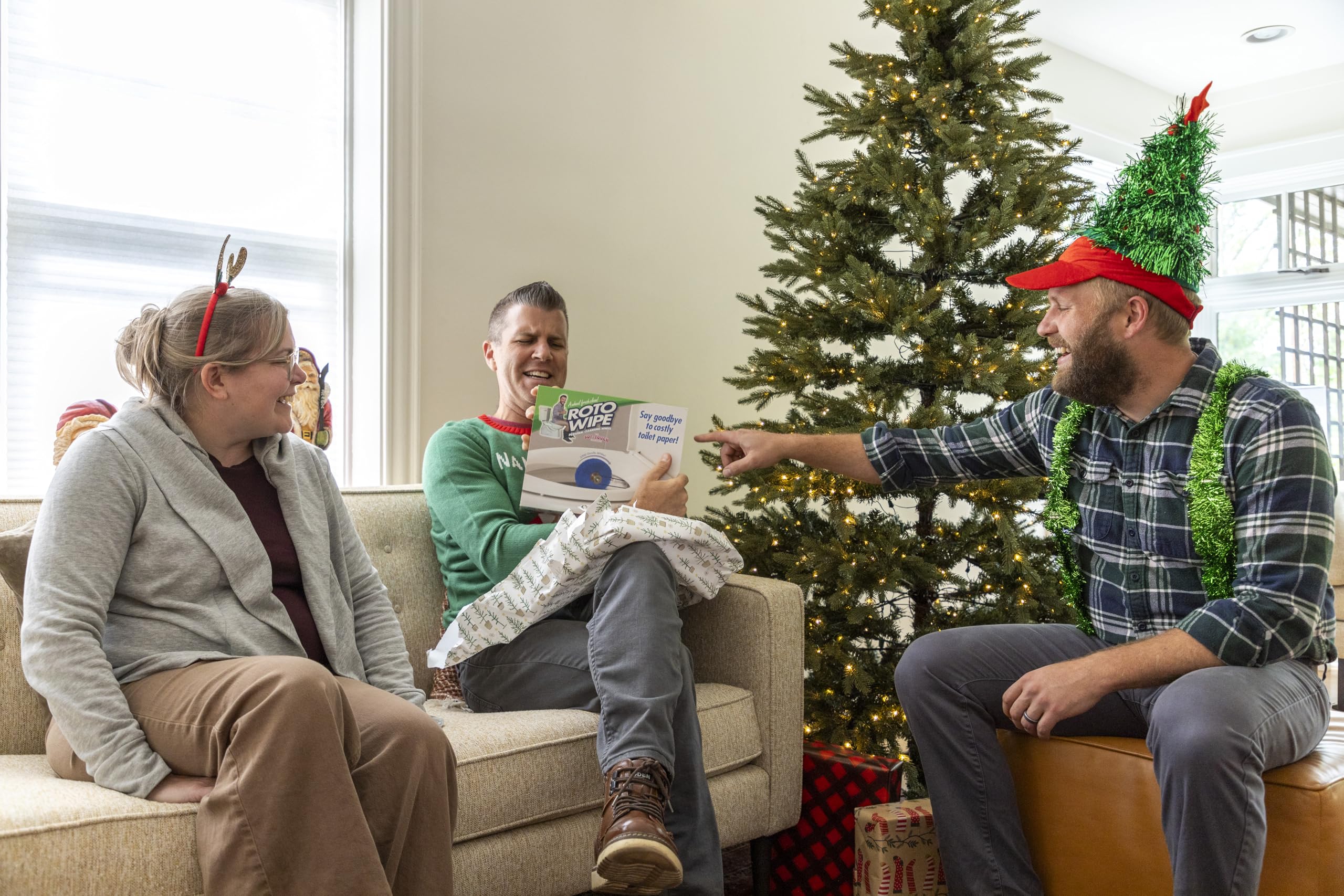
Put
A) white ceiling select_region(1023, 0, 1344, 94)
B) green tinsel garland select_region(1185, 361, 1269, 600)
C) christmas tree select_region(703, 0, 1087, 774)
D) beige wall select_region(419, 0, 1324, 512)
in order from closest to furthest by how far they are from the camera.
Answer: green tinsel garland select_region(1185, 361, 1269, 600) < christmas tree select_region(703, 0, 1087, 774) < beige wall select_region(419, 0, 1324, 512) < white ceiling select_region(1023, 0, 1344, 94)

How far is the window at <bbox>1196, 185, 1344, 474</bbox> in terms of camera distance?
217 inches

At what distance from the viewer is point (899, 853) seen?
1.82 metres

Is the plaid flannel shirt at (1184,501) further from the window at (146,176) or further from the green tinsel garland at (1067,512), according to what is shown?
the window at (146,176)

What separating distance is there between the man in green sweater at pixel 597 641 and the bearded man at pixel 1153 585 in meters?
0.45

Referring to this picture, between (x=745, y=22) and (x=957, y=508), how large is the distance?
2.10 metres

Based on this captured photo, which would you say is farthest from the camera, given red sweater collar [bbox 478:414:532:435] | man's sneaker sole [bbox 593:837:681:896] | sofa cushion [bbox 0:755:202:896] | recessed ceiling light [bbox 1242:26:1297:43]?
recessed ceiling light [bbox 1242:26:1297:43]

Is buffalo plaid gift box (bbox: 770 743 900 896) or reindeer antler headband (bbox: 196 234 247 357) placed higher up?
reindeer antler headband (bbox: 196 234 247 357)

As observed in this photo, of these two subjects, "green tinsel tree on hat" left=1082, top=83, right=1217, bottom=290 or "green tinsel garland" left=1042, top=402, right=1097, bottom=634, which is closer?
"green tinsel tree on hat" left=1082, top=83, right=1217, bottom=290

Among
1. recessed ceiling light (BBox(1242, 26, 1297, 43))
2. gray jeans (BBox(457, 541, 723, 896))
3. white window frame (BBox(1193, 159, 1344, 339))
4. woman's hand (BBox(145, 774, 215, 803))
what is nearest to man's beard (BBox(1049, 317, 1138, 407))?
gray jeans (BBox(457, 541, 723, 896))

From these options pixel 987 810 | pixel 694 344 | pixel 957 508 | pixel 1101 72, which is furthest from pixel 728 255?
pixel 1101 72

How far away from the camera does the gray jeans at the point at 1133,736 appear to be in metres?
1.41

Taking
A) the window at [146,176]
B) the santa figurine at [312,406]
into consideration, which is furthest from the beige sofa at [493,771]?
the window at [146,176]

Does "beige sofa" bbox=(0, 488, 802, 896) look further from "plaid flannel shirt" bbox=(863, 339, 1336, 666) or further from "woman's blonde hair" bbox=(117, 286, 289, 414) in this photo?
"plaid flannel shirt" bbox=(863, 339, 1336, 666)

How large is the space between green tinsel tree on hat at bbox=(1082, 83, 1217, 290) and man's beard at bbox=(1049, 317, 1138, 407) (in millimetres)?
137
